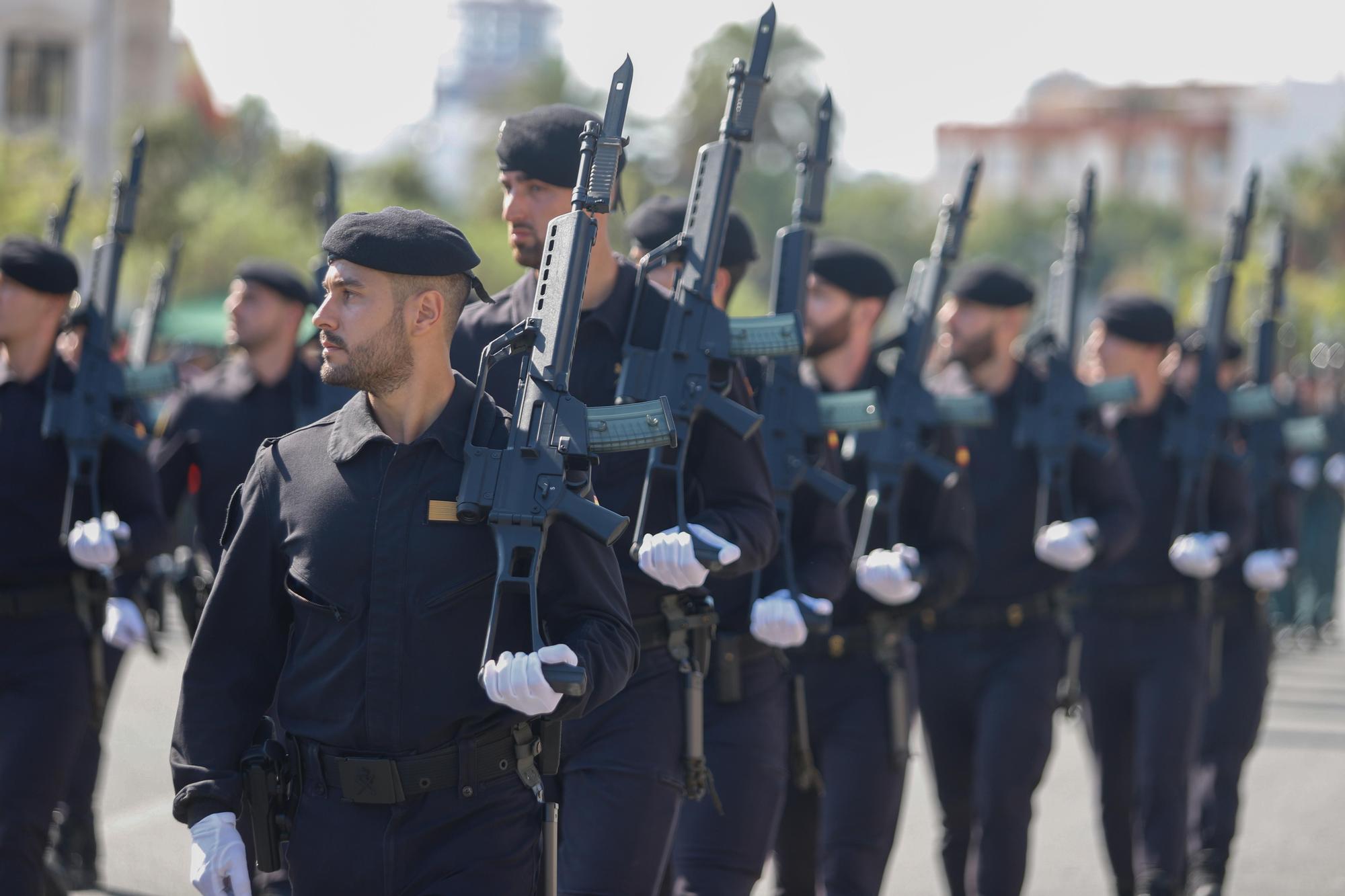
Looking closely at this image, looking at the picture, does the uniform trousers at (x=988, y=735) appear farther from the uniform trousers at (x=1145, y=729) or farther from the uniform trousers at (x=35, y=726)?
the uniform trousers at (x=35, y=726)

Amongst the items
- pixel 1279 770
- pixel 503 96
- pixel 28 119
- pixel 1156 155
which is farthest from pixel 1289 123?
pixel 1279 770

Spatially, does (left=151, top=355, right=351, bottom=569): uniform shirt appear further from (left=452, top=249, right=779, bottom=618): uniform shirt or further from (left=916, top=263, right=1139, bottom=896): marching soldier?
(left=916, top=263, right=1139, bottom=896): marching soldier

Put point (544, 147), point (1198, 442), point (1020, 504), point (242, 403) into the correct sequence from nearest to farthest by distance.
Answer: point (544, 147)
point (1020, 504)
point (242, 403)
point (1198, 442)

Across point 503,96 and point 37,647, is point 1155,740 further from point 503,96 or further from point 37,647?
point 503,96

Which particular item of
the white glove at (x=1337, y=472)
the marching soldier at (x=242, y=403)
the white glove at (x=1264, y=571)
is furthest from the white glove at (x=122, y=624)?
the white glove at (x=1337, y=472)

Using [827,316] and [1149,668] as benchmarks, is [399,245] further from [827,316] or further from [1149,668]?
[1149,668]

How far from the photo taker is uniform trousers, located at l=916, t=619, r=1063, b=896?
6.10 meters

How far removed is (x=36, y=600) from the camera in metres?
5.48

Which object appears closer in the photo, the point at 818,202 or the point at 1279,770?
the point at 818,202

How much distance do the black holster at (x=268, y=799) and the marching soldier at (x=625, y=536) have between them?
0.97 m

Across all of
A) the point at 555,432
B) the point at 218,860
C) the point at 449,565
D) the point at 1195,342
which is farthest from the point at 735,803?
the point at 1195,342

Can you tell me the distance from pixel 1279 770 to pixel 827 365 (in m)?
5.00

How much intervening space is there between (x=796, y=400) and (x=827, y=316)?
586 millimetres

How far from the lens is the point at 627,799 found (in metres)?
4.39
